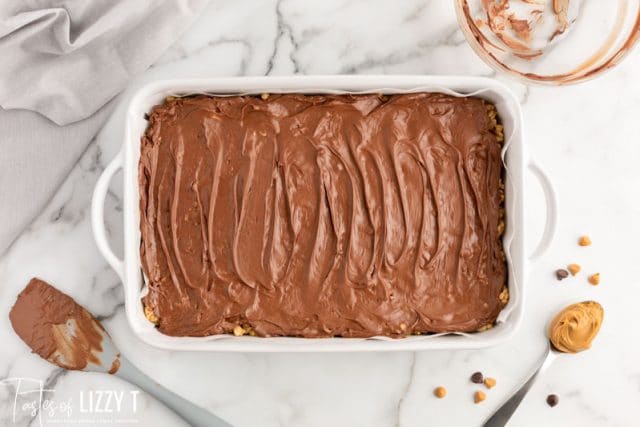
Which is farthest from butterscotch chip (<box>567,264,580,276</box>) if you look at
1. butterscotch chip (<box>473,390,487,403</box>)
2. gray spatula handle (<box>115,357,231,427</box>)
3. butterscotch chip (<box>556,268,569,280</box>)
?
gray spatula handle (<box>115,357,231,427</box>)

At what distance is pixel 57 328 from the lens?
74.5 inches

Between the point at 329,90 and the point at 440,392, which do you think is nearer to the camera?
the point at 329,90

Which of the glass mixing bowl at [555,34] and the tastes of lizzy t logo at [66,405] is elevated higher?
the glass mixing bowl at [555,34]

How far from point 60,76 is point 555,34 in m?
1.52

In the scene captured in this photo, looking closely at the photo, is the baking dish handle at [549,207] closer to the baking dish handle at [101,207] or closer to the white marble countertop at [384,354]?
the white marble countertop at [384,354]

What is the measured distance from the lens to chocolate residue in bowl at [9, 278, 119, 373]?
6.22 ft

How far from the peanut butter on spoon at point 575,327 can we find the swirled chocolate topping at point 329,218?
1.07 feet

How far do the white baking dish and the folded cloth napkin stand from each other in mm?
294

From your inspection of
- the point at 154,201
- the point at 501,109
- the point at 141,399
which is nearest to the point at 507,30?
the point at 501,109

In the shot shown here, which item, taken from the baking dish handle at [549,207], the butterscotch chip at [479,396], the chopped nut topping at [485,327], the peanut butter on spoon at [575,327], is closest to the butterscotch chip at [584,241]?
the peanut butter on spoon at [575,327]

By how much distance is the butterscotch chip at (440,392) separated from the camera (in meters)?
1.96

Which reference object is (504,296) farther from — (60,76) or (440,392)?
(60,76)

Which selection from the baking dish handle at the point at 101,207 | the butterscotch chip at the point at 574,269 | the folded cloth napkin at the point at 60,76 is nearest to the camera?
the baking dish handle at the point at 101,207

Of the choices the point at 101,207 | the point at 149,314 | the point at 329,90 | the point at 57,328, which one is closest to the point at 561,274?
the point at 329,90
